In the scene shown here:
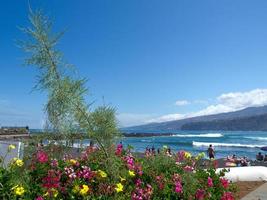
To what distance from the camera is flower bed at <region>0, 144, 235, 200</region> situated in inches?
271

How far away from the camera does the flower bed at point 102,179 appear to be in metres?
6.88

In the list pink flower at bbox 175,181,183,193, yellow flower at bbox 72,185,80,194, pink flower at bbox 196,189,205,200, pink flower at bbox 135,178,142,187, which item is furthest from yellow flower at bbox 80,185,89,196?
pink flower at bbox 196,189,205,200

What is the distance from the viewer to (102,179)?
24.1 ft

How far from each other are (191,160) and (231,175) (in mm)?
5701

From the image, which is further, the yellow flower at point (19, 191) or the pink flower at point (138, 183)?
the pink flower at point (138, 183)

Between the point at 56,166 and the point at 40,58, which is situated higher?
the point at 40,58

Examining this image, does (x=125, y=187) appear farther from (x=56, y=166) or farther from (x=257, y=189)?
(x=257, y=189)

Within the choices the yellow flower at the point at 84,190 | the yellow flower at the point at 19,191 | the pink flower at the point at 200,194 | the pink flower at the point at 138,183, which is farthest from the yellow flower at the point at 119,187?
the pink flower at the point at 200,194

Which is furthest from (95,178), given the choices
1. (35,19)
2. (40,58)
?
(35,19)

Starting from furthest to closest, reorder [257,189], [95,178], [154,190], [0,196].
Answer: [257,189] → [154,190] → [95,178] → [0,196]

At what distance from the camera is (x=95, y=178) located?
7430mm

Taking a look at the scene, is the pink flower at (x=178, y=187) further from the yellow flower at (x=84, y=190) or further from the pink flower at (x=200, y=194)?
the yellow flower at (x=84, y=190)

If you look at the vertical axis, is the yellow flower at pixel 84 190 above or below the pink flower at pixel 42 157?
below

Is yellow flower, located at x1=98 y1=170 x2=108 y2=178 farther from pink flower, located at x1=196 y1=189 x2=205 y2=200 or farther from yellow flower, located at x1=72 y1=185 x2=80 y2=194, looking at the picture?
pink flower, located at x1=196 y1=189 x2=205 y2=200
